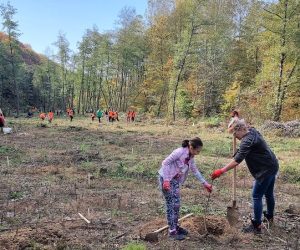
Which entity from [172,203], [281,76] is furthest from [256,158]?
[281,76]

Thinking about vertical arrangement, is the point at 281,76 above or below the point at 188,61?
below

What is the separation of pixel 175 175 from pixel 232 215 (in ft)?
4.45

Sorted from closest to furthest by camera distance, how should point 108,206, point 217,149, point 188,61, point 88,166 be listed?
point 108,206
point 88,166
point 217,149
point 188,61

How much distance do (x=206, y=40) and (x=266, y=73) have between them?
1179 centimetres

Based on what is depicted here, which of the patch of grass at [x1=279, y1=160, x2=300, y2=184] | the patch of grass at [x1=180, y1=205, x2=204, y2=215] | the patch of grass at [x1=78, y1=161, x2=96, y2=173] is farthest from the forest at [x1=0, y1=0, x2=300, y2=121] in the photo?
the patch of grass at [x1=180, y1=205, x2=204, y2=215]

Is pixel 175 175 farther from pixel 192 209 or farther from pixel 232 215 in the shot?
pixel 192 209

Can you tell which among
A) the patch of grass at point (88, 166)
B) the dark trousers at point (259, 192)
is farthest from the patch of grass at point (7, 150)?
the dark trousers at point (259, 192)

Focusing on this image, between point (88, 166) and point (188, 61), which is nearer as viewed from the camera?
point (88, 166)

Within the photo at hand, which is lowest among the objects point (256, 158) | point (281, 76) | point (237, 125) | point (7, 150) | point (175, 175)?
point (7, 150)

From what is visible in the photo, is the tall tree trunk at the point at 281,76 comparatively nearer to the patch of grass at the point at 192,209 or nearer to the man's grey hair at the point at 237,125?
the patch of grass at the point at 192,209

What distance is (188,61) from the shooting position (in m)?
41.4

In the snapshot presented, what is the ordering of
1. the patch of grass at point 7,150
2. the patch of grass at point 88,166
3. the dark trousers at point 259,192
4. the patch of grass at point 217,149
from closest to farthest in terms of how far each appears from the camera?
the dark trousers at point 259,192
the patch of grass at point 88,166
the patch of grass at point 7,150
the patch of grass at point 217,149

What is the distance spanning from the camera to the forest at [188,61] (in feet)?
95.7

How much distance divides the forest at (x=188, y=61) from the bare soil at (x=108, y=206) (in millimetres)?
17057
